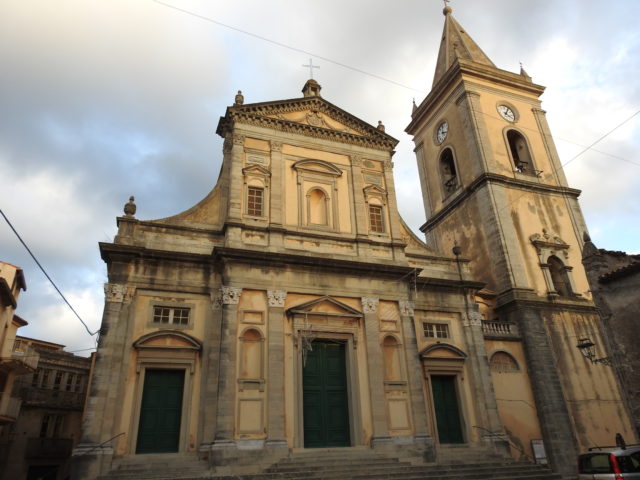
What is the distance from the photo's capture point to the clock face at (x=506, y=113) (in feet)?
82.2

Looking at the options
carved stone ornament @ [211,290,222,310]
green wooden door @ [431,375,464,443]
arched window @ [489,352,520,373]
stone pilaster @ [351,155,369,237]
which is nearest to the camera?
carved stone ornament @ [211,290,222,310]

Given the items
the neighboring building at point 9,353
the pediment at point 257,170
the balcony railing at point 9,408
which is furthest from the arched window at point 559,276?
the balcony railing at point 9,408

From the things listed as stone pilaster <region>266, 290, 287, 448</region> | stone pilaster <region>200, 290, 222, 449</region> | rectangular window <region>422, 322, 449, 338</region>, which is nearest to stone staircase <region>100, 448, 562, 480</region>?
stone pilaster <region>266, 290, 287, 448</region>

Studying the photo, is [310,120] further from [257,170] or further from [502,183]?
[502,183]

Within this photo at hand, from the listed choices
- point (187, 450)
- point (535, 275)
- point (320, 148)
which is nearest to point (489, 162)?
point (535, 275)

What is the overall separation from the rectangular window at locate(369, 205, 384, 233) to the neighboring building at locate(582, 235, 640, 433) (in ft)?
24.8

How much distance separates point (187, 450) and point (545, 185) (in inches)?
775

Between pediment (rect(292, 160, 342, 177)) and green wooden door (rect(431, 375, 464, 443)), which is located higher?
pediment (rect(292, 160, 342, 177))

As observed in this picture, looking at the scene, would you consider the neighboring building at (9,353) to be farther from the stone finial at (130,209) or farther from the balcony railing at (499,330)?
the balcony railing at (499,330)

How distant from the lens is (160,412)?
44.3 feet

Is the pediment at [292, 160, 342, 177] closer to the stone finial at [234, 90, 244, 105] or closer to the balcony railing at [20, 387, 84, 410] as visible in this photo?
the stone finial at [234, 90, 244, 105]

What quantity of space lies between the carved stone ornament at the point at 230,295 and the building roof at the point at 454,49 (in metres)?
18.6

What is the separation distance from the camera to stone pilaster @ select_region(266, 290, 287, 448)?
44.1 feet

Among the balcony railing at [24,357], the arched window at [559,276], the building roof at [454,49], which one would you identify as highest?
the building roof at [454,49]
